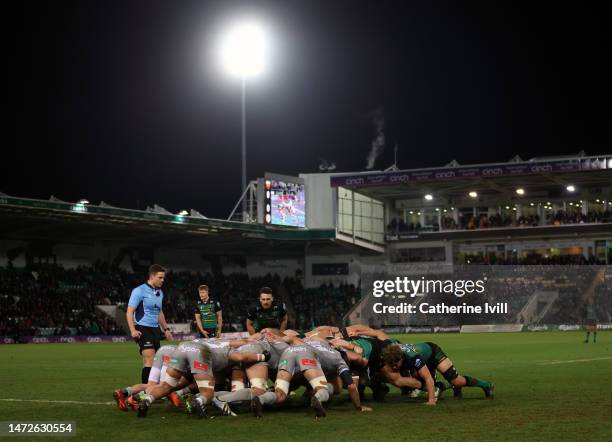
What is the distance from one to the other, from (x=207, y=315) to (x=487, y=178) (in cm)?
4084

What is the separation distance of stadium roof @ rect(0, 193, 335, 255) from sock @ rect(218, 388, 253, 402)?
36.8 m

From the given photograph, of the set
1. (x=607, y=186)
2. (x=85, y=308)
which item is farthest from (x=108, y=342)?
(x=607, y=186)

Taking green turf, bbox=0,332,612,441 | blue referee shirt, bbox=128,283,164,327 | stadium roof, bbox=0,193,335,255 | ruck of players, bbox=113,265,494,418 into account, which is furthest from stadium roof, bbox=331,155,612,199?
blue referee shirt, bbox=128,283,164,327

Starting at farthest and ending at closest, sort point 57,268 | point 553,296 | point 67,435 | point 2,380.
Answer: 1. point 57,268
2. point 553,296
3. point 2,380
4. point 67,435

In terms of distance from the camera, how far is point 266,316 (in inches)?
664

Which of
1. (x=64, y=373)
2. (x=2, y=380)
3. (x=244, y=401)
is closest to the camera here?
(x=244, y=401)

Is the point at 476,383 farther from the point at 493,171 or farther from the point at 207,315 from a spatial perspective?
the point at 493,171

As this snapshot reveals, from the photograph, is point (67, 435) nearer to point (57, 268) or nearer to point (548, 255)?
point (57, 268)

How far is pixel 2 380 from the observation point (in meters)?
19.3

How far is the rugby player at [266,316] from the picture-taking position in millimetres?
16833

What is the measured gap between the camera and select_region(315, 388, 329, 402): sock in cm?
1170

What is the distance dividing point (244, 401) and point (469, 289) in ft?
135

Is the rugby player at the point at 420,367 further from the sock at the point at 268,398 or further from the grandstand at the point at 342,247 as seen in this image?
the grandstand at the point at 342,247

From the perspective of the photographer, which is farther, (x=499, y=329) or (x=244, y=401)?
(x=499, y=329)
